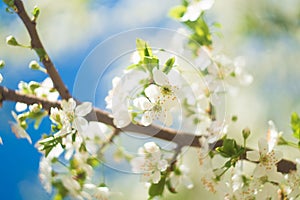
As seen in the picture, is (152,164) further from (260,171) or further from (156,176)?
(260,171)

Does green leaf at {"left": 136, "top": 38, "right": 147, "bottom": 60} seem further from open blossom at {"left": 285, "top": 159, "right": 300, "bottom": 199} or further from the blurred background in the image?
open blossom at {"left": 285, "top": 159, "right": 300, "bottom": 199}

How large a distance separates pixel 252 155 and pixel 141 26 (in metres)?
0.50

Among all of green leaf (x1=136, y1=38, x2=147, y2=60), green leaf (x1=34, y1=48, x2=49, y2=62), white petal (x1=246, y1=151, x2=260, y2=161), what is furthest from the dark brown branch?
white petal (x1=246, y1=151, x2=260, y2=161)

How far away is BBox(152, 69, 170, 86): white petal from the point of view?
0.46 metres

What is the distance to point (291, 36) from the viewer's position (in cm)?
122

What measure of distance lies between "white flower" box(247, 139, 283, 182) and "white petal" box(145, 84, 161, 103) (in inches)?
4.8

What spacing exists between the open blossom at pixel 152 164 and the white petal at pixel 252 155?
9cm

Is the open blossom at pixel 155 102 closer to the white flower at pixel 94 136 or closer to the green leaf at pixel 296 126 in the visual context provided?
the white flower at pixel 94 136

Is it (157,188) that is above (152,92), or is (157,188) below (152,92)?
below

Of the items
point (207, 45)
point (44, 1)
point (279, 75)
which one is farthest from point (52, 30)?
point (279, 75)

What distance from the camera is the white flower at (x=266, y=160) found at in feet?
1.70

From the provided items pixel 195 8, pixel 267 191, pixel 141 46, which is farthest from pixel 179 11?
pixel 267 191

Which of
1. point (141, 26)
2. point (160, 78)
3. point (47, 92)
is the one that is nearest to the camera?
point (160, 78)

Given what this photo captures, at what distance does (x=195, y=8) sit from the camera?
0.63 metres
